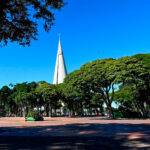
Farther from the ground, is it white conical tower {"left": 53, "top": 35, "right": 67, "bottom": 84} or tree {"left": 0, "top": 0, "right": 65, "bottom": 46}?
white conical tower {"left": 53, "top": 35, "right": 67, "bottom": 84}

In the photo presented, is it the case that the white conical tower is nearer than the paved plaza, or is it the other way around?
the paved plaza

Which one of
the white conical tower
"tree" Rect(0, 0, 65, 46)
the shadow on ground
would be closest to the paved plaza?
the shadow on ground

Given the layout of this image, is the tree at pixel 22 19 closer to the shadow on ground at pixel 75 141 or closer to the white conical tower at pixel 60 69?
the shadow on ground at pixel 75 141

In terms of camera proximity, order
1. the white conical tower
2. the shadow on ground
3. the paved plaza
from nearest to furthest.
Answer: the shadow on ground
the paved plaza
the white conical tower

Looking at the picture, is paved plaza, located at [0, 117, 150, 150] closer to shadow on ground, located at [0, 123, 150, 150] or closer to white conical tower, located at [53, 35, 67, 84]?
shadow on ground, located at [0, 123, 150, 150]

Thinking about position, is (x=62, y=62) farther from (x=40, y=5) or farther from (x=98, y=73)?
(x=40, y=5)

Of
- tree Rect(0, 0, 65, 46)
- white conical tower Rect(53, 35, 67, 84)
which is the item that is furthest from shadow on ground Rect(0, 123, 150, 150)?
white conical tower Rect(53, 35, 67, 84)

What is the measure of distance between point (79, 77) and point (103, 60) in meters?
5.70

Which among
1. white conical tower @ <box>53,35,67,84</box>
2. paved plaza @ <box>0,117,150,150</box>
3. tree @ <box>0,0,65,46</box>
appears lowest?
paved plaza @ <box>0,117,150,150</box>

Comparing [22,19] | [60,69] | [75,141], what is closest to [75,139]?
[75,141]

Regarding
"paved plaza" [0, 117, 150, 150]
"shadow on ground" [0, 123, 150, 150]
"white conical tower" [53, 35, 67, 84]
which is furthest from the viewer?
"white conical tower" [53, 35, 67, 84]

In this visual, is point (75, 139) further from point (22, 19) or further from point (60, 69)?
point (60, 69)

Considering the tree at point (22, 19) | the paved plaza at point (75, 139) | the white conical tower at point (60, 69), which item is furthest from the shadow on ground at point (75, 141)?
the white conical tower at point (60, 69)

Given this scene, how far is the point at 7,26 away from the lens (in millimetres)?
11492
